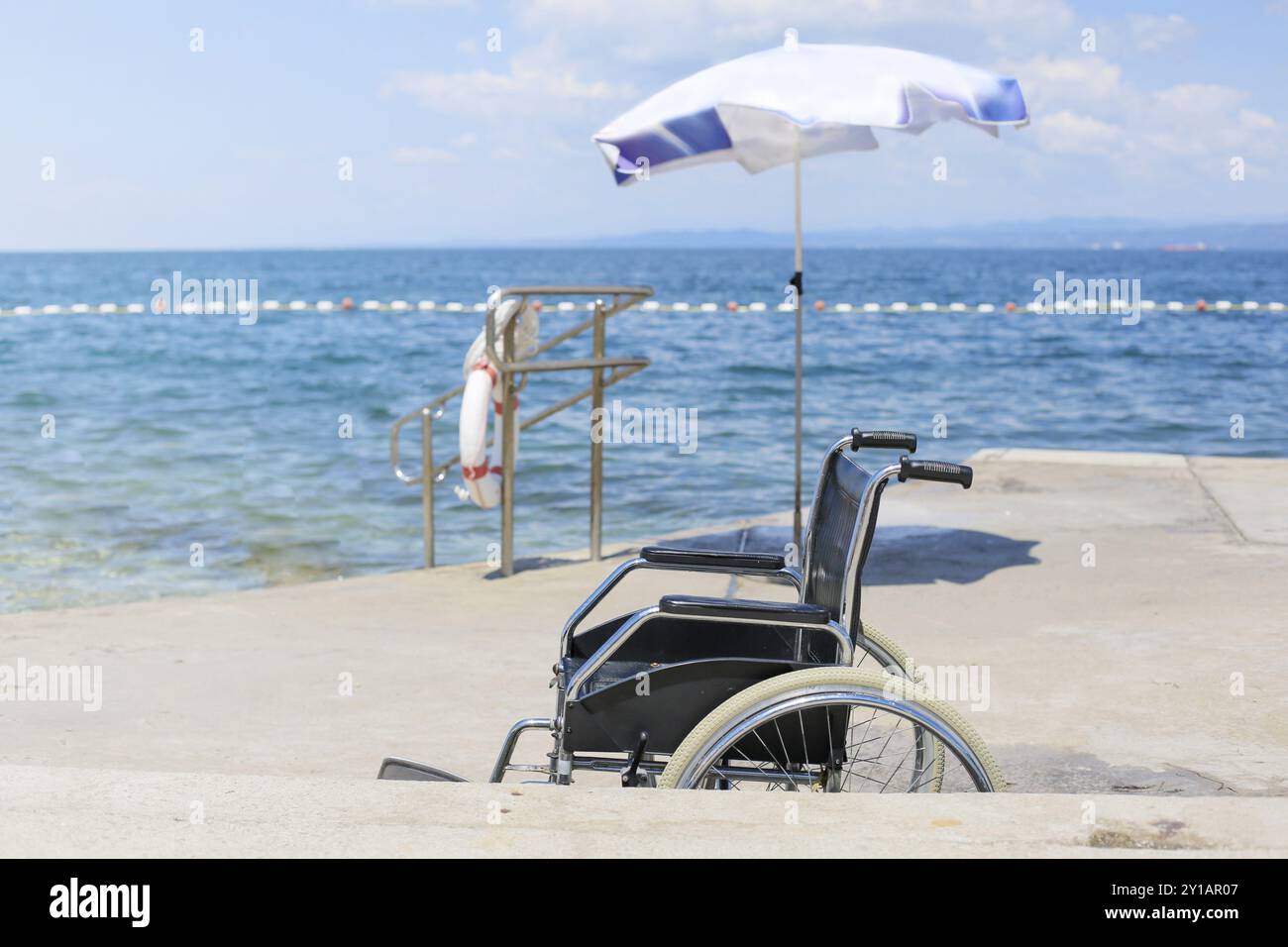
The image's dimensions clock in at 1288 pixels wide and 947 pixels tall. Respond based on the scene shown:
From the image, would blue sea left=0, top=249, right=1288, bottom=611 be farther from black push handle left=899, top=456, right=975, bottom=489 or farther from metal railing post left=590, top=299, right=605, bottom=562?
black push handle left=899, top=456, right=975, bottom=489

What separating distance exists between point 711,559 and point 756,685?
0.56 metres

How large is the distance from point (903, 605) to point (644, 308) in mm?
29684

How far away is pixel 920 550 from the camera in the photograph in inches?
258

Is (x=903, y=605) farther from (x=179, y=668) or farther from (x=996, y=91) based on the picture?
(x=179, y=668)

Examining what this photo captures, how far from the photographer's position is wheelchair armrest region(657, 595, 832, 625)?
2.65 metres

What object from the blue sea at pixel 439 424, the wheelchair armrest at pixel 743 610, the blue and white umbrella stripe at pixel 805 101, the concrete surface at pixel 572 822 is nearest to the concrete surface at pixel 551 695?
the concrete surface at pixel 572 822

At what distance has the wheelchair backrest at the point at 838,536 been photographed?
273cm

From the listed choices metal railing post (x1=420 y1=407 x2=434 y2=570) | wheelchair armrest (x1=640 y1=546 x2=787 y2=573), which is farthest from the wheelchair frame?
metal railing post (x1=420 y1=407 x2=434 y2=570)

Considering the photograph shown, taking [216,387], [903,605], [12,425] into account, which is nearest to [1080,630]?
[903,605]

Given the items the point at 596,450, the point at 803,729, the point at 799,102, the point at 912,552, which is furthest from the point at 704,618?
the point at 596,450

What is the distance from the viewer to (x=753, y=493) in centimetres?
1066

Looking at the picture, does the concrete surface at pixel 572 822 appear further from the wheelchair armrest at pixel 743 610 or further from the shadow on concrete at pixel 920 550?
the shadow on concrete at pixel 920 550

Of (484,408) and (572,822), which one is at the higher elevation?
(484,408)

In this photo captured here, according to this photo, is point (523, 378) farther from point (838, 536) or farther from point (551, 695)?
point (838, 536)
